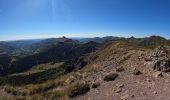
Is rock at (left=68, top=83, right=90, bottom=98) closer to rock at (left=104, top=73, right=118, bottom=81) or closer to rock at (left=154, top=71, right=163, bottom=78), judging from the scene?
rock at (left=104, top=73, right=118, bottom=81)

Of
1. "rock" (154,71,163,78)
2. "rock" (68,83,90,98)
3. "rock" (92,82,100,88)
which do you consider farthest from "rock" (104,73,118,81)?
"rock" (154,71,163,78)

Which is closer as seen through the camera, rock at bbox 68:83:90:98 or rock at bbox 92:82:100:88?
rock at bbox 68:83:90:98

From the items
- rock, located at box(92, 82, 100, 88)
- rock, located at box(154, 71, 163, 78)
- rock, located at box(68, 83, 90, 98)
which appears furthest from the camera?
rock, located at box(92, 82, 100, 88)

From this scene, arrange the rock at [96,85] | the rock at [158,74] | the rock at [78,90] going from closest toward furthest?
the rock at [78,90] < the rock at [158,74] < the rock at [96,85]

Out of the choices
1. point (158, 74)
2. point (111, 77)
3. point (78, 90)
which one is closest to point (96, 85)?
point (78, 90)

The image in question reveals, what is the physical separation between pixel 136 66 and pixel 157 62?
302 cm

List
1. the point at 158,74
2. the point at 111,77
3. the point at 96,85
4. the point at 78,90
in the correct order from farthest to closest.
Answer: the point at 111,77, the point at 96,85, the point at 158,74, the point at 78,90

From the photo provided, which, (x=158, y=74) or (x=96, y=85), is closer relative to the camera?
(x=158, y=74)

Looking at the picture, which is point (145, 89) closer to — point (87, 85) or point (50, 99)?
point (87, 85)

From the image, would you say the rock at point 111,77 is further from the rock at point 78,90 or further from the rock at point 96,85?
the rock at point 78,90

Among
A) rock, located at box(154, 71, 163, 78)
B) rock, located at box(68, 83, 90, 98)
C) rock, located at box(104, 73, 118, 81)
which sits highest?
rock, located at box(154, 71, 163, 78)

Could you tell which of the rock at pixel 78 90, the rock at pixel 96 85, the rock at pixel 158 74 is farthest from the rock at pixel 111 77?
the rock at pixel 158 74

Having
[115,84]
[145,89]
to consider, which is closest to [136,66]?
[115,84]

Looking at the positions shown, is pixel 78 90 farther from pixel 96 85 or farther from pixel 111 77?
pixel 111 77
